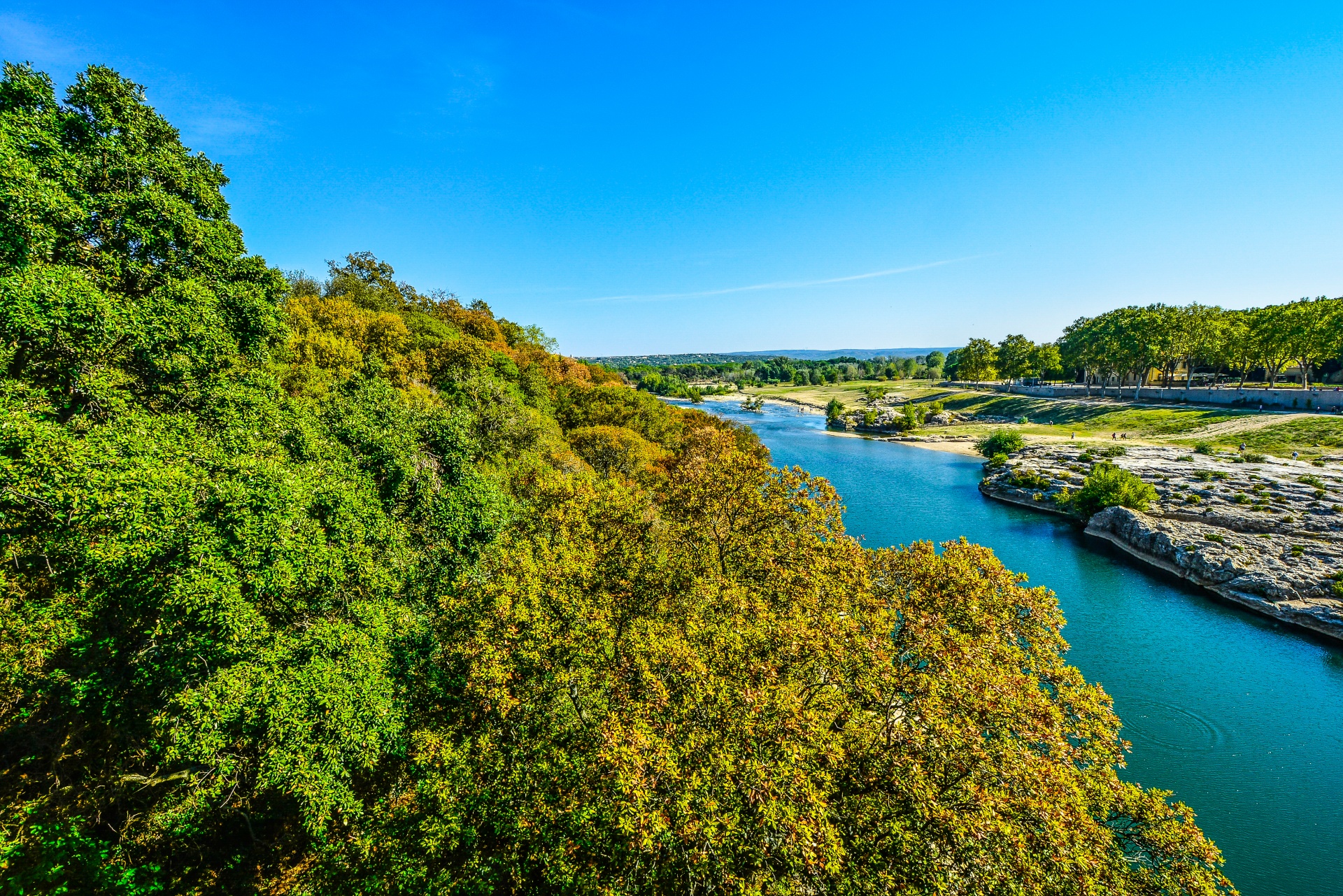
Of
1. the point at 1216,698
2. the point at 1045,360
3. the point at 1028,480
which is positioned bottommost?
the point at 1216,698

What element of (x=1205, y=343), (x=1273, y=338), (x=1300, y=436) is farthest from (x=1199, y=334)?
(x=1300, y=436)

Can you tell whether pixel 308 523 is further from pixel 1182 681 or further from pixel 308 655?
pixel 1182 681

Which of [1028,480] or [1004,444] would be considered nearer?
[1028,480]

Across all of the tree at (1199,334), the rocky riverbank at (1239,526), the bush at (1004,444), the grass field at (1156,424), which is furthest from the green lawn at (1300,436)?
the tree at (1199,334)

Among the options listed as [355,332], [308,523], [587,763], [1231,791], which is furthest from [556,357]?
[1231,791]

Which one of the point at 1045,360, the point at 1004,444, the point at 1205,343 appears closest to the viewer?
the point at 1004,444

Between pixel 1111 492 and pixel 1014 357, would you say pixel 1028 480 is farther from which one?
pixel 1014 357

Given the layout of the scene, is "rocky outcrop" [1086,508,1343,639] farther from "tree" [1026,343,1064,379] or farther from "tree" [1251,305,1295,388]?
"tree" [1026,343,1064,379]
